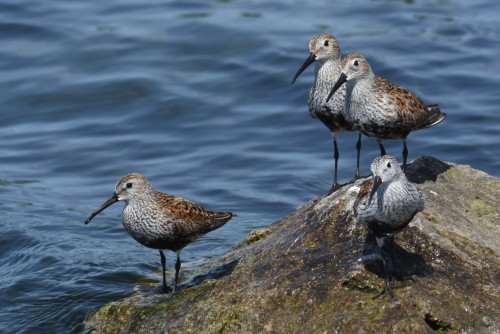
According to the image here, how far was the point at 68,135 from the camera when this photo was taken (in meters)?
21.5

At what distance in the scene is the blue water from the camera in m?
14.8

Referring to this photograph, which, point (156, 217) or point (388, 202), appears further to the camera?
point (156, 217)

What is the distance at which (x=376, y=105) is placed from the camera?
10.9m

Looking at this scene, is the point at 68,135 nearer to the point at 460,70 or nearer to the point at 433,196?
the point at 460,70

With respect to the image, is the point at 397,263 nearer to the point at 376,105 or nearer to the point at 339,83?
the point at 376,105

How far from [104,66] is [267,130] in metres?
5.60

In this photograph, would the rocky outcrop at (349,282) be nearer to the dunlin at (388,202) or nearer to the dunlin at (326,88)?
the dunlin at (388,202)

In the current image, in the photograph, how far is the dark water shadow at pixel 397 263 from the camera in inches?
355

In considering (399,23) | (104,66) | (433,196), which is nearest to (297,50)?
(399,23)

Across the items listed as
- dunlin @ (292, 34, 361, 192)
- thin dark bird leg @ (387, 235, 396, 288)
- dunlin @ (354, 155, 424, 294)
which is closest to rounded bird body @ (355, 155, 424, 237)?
dunlin @ (354, 155, 424, 294)

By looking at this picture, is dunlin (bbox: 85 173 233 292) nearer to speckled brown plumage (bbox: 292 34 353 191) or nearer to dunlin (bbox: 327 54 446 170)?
speckled brown plumage (bbox: 292 34 353 191)

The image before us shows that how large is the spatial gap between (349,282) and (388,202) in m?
0.81

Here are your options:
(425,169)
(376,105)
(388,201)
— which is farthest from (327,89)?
(388,201)

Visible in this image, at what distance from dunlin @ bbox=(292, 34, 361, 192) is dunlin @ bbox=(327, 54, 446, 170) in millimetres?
473
